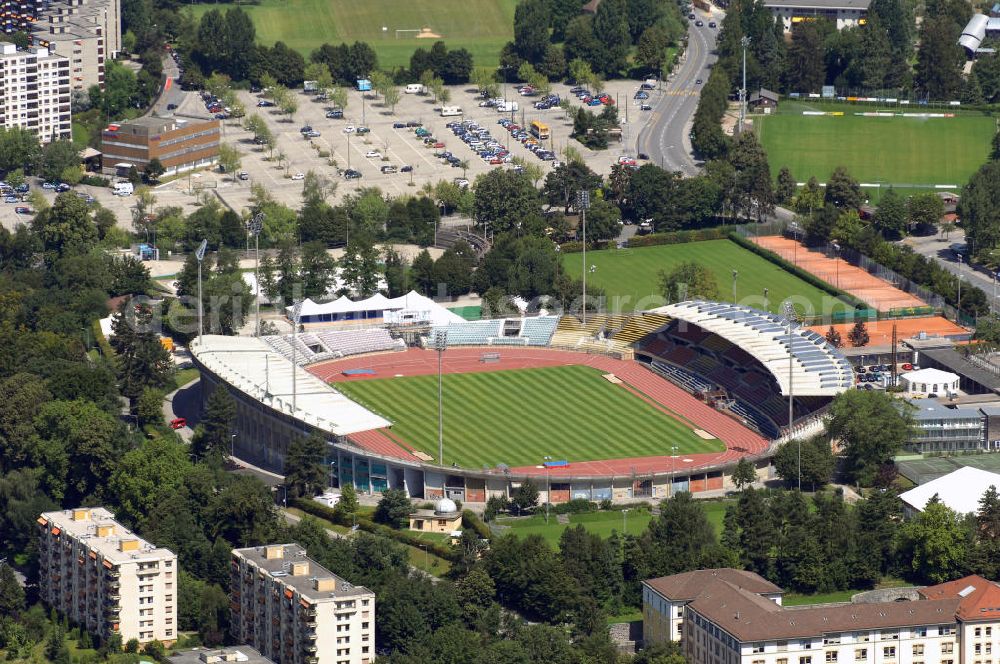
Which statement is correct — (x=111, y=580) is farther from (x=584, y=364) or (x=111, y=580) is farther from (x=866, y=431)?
(x=584, y=364)

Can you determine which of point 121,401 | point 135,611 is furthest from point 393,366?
point 135,611

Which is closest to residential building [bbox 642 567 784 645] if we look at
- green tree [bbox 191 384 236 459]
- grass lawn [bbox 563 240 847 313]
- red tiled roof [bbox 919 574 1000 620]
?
red tiled roof [bbox 919 574 1000 620]

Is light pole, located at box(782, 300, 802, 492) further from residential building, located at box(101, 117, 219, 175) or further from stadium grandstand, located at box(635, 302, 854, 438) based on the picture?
residential building, located at box(101, 117, 219, 175)

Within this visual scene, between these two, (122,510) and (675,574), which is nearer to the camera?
(675,574)

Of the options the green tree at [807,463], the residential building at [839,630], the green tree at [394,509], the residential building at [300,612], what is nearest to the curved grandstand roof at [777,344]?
the green tree at [807,463]

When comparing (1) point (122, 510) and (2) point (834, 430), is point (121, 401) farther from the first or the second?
(2) point (834, 430)

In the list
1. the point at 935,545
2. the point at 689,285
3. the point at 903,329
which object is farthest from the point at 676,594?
the point at 689,285
